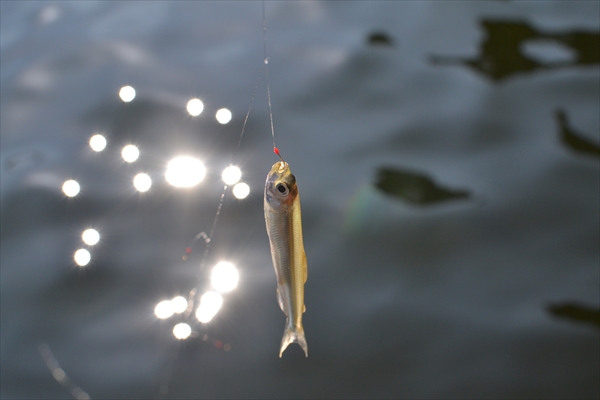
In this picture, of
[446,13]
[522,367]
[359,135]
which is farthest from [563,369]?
[446,13]

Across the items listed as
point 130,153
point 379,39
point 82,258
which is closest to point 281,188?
point 82,258

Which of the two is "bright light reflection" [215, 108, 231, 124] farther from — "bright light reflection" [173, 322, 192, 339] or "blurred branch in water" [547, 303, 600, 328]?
"blurred branch in water" [547, 303, 600, 328]

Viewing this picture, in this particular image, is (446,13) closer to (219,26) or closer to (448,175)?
(448,175)

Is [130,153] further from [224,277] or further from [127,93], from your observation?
[224,277]

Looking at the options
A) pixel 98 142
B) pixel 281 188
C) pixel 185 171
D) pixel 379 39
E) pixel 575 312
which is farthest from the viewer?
pixel 379 39

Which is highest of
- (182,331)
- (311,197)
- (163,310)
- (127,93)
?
(127,93)

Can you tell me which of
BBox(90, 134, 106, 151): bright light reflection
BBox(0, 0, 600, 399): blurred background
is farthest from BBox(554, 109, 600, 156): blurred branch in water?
BBox(90, 134, 106, 151): bright light reflection

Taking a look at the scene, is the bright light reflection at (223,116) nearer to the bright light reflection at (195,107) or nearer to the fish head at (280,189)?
the bright light reflection at (195,107)
